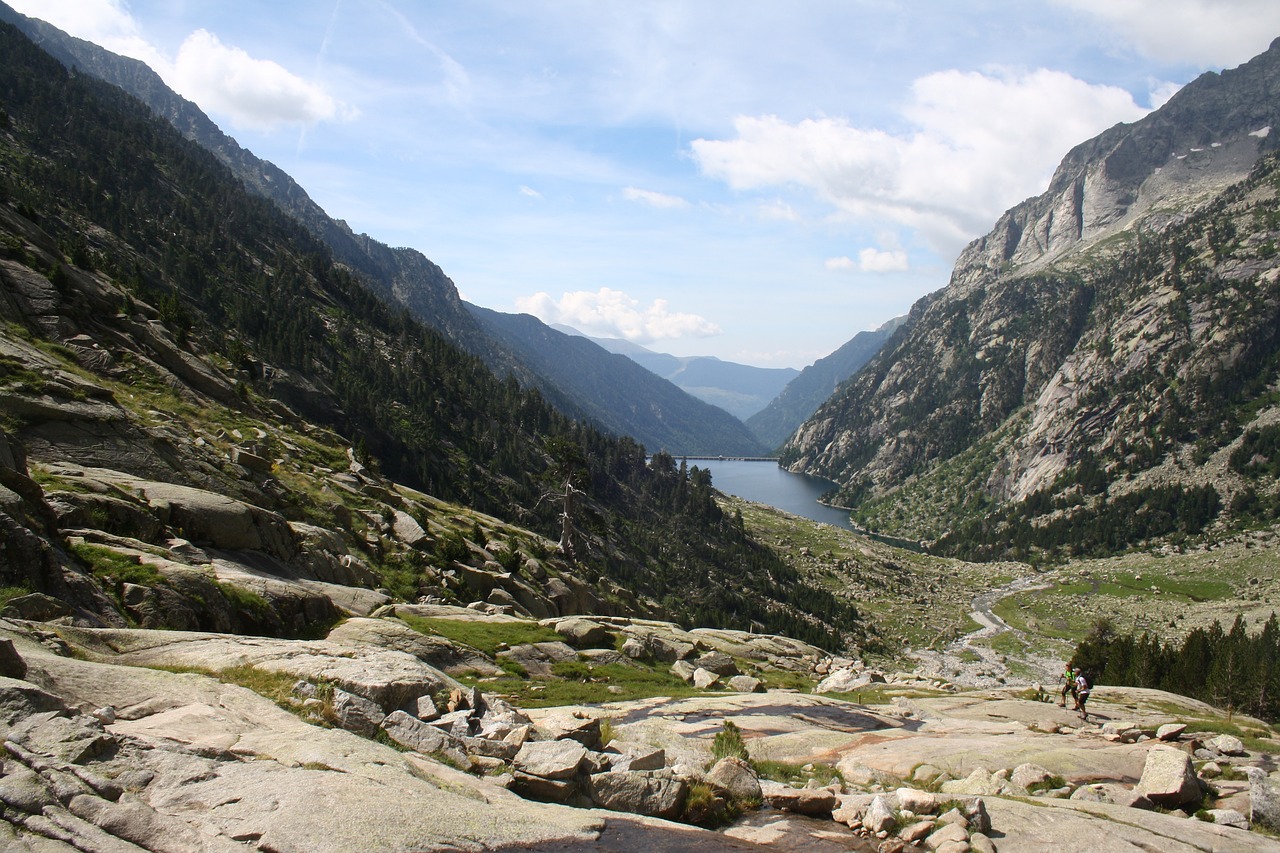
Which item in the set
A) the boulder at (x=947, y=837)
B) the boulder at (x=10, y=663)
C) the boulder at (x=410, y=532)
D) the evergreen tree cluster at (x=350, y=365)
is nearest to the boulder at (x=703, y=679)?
the boulder at (x=947, y=837)

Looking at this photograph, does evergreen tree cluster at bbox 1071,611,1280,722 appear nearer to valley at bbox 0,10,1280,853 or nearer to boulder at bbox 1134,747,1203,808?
valley at bbox 0,10,1280,853

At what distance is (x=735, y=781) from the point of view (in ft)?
44.1

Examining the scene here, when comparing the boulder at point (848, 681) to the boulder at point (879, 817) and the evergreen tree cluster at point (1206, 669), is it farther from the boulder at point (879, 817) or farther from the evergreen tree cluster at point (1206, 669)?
the boulder at point (879, 817)

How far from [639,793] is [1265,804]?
45.5 feet

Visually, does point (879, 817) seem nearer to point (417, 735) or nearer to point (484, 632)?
point (417, 735)

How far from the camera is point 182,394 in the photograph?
46969mm

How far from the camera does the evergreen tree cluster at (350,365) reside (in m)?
96.5

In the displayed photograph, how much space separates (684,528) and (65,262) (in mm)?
122847

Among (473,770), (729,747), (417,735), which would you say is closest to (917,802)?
(729,747)

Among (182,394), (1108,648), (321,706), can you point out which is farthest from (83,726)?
(1108,648)

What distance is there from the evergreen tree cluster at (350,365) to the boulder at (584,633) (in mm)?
24444

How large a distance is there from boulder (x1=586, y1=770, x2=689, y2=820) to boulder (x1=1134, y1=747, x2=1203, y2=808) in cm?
1197

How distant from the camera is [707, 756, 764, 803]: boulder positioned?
1323cm

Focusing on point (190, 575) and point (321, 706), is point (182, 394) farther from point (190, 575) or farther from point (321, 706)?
point (321, 706)
